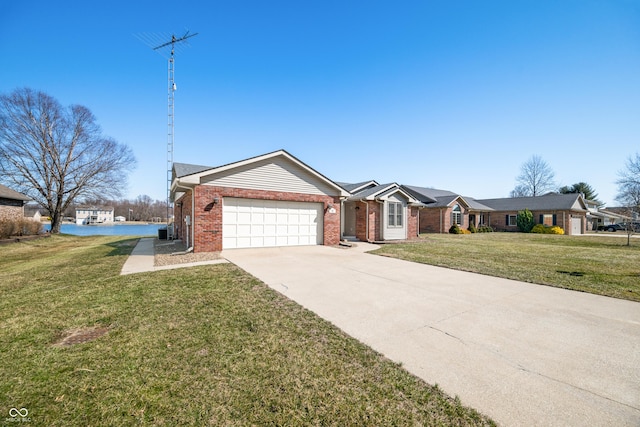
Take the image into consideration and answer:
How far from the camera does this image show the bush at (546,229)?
2787cm

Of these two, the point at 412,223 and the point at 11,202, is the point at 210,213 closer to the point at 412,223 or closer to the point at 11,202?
the point at 412,223

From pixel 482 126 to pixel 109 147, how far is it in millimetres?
33047

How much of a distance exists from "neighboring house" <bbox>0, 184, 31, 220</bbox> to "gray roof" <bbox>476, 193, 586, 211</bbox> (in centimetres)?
4852

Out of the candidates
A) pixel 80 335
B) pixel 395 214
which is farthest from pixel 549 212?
pixel 80 335

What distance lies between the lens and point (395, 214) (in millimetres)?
17797

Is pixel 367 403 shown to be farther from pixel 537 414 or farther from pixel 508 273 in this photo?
pixel 508 273

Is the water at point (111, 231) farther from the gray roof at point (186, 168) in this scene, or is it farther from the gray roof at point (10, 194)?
the gray roof at point (186, 168)

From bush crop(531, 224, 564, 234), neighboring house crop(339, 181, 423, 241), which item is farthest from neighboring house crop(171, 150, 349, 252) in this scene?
bush crop(531, 224, 564, 234)

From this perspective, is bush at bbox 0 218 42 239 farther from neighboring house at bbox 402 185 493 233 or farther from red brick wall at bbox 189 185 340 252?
neighboring house at bbox 402 185 493 233

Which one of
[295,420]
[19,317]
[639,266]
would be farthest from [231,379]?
[639,266]

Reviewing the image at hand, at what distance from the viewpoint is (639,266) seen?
955 cm

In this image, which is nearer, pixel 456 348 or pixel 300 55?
pixel 456 348

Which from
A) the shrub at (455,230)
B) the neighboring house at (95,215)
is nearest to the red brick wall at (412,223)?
the shrub at (455,230)

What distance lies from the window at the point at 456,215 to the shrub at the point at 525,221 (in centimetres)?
811
